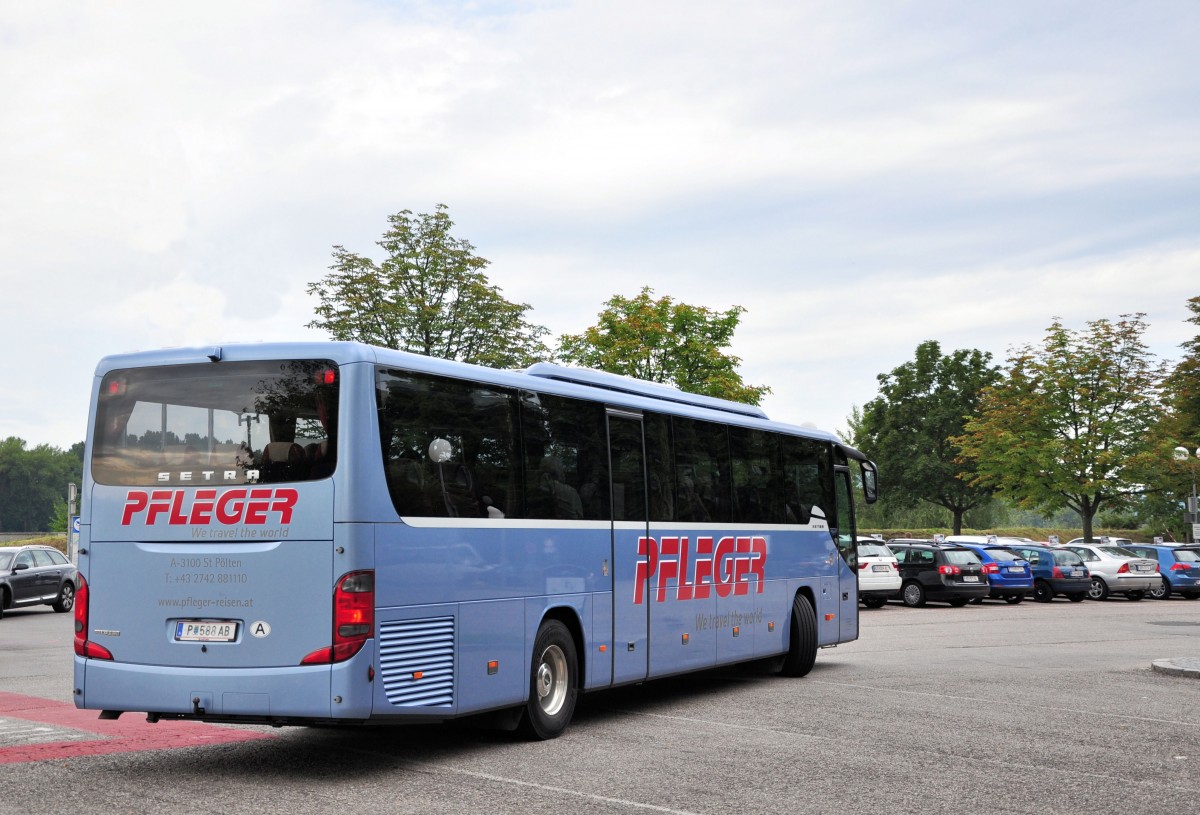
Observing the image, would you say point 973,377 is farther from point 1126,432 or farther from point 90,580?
point 90,580

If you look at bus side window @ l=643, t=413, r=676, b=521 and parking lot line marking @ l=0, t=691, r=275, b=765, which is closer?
parking lot line marking @ l=0, t=691, r=275, b=765

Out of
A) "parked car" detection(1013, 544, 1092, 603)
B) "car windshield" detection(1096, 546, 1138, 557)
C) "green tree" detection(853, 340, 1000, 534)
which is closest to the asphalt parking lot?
"parked car" detection(1013, 544, 1092, 603)

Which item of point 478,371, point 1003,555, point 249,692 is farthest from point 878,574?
point 249,692

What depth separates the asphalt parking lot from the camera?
819cm

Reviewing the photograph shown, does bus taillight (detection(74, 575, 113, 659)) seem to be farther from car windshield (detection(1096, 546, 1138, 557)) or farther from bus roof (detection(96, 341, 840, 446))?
car windshield (detection(1096, 546, 1138, 557))

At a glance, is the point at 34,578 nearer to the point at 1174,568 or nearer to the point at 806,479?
the point at 806,479

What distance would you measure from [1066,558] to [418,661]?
30822 millimetres

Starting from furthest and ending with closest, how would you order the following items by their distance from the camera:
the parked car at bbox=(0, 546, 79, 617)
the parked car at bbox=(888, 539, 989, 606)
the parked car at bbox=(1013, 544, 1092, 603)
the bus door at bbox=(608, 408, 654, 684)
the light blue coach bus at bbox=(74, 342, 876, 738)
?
the parked car at bbox=(1013, 544, 1092, 603)
the parked car at bbox=(888, 539, 989, 606)
the parked car at bbox=(0, 546, 79, 617)
the bus door at bbox=(608, 408, 654, 684)
the light blue coach bus at bbox=(74, 342, 876, 738)

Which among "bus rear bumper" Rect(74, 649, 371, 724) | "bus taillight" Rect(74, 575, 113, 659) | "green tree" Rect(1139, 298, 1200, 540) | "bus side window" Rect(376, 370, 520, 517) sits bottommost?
"bus rear bumper" Rect(74, 649, 371, 724)

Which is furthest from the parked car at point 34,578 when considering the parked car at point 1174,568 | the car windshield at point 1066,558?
the parked car at point 1174,568

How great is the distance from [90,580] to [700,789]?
174 inches

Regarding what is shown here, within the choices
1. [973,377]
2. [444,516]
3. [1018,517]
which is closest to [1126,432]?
[973,377]

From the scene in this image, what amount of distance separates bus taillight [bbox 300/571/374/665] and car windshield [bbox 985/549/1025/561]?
28.8m

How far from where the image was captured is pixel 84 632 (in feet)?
31.1
